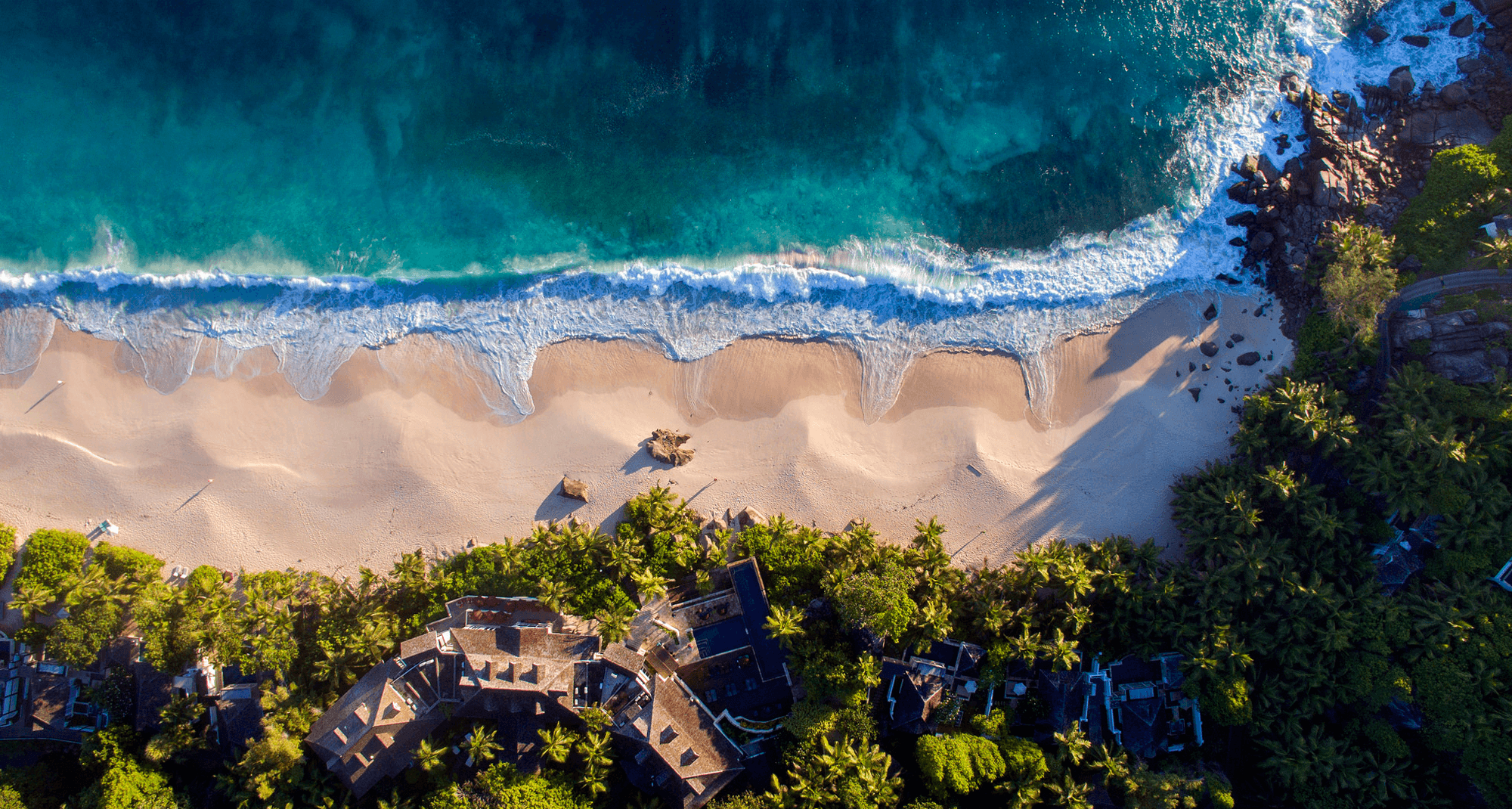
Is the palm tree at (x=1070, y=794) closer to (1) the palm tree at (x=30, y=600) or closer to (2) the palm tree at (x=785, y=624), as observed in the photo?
(2) the palm tree at (x=785, y=624)

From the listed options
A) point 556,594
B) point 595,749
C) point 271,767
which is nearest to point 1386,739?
point 595,749

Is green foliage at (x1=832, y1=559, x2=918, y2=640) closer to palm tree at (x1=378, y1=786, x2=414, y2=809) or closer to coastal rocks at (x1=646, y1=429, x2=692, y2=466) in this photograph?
coastal rocks at (x1=646, y1=429, x2=692, y2=466)

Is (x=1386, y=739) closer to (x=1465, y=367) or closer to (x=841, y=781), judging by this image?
(x=1465, y=367)

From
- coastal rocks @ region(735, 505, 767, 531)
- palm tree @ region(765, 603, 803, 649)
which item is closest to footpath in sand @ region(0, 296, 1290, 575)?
coastal rocks @ region(735, 505, 767, 531)

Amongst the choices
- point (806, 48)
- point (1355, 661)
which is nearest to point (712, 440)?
point (806, 48)

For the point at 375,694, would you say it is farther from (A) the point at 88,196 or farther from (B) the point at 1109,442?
(B) the point at 1109,442

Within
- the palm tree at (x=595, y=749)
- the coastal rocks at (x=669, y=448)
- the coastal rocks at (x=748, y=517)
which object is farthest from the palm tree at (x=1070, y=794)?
the coastal rocks at (x=669, y=448)

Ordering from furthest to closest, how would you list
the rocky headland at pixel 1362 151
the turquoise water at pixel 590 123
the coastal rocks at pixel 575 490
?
the turquoise water at pixel 590 123, the rocky headland at pixel 1362 151, the coastal rocks at pixel 575 490
